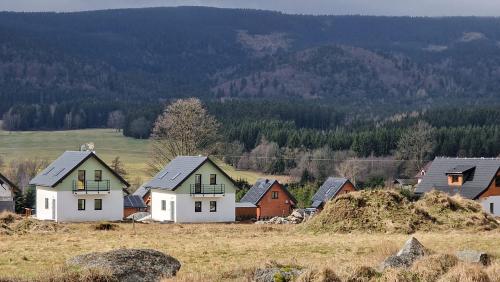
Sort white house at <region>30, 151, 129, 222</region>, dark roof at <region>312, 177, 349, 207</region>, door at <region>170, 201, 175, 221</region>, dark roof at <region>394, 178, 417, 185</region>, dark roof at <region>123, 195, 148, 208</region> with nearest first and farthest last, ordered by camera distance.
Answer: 1. white house at <region>30, 151, 129, 222</region>
2. door at <region>170, 201, 175, 221</region>
3. dark roof at <region>123, 195, 148, 208</region>
4. dark roof at <region>312, 177, 349, 207</region>
5. dark roof at <region>394, 178, 417, 185</region>

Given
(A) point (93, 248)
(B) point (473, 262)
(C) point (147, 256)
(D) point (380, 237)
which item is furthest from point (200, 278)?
(D) point (380, 237)

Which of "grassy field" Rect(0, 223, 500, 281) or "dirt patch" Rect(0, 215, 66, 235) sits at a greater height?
"grassy field" Rect(0, 223, 500, 281)

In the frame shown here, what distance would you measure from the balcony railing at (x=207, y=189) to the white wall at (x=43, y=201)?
30.5 feet

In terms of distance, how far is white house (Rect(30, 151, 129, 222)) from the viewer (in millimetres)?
67281

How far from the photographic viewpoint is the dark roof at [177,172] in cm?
7062

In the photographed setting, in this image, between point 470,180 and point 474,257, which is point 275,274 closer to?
point 474,257

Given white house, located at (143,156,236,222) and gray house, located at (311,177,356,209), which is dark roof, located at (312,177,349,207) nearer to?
gray house, located at (311,177,356,209)

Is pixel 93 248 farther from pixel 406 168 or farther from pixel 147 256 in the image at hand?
pixel 406 168

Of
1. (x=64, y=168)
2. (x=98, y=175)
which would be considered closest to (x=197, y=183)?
(x=98, y=175)

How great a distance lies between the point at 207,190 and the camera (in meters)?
71.8

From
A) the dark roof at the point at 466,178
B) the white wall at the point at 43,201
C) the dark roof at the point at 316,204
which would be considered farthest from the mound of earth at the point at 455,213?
the dark roof at the point at 316,204

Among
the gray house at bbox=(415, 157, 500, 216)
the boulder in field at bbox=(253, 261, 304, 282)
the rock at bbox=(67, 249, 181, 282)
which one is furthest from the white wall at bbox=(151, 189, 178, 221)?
the boulder in field at bbox=(253, 261, 304, 282)

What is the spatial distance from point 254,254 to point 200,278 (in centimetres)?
1035

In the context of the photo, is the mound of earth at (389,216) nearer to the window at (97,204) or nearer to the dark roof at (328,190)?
the window at (97,204)
